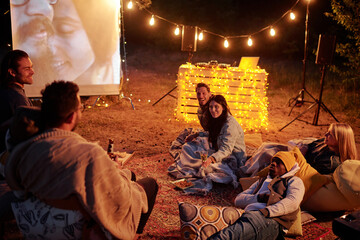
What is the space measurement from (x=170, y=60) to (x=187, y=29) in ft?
35.5

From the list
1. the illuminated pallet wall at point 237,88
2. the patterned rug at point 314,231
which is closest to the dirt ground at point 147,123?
the illuminated pallet wall at point 237,88

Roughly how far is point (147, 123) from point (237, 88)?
2.15 metres

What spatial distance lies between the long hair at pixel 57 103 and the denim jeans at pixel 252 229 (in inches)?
61.6

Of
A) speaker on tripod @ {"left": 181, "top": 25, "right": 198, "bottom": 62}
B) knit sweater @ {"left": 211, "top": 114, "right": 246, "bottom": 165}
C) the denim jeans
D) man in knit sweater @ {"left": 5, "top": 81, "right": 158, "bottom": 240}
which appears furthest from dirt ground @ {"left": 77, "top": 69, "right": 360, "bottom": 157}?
man in knit sweater @ {"left": 5, "top": 81, "right": 158, "bottom": 240}

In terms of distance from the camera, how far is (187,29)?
7.81 meters

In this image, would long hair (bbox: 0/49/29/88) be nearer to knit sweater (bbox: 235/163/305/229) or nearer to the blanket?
the blanket

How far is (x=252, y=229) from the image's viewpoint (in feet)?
8.82

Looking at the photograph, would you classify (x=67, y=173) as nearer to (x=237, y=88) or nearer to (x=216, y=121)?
(x=216, y=121)

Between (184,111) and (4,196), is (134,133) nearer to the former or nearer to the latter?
(184,111)

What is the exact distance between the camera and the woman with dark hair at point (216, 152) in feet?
14.1

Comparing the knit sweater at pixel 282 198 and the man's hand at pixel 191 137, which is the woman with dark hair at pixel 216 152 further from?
the knit sweater at pixel 282 198

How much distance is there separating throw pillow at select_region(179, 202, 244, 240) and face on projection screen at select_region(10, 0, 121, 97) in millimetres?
5764

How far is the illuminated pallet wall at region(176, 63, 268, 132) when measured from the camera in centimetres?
695

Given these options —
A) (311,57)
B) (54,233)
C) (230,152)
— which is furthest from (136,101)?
(311,57)
